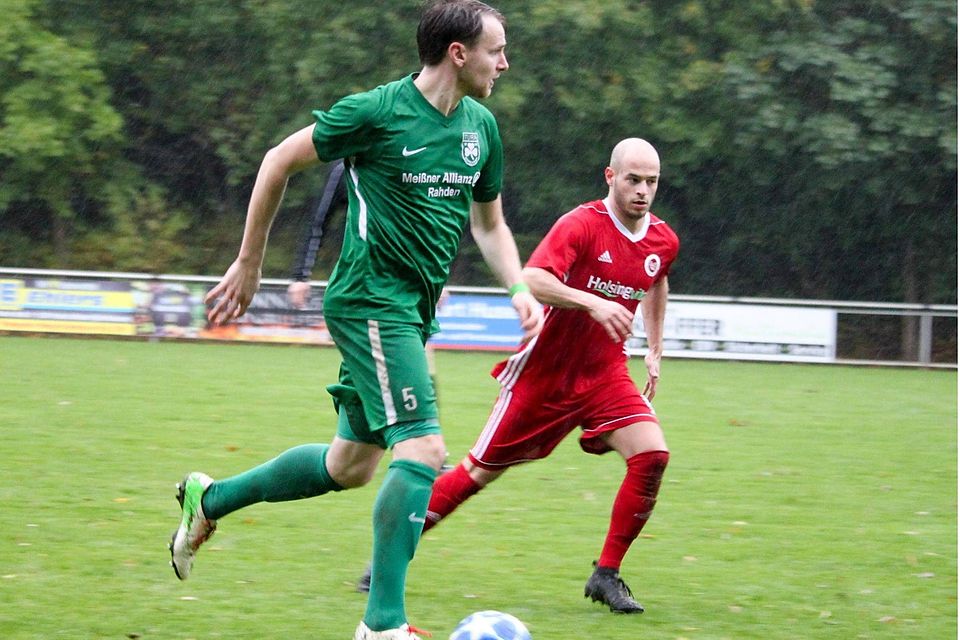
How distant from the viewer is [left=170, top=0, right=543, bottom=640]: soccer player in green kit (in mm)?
4242

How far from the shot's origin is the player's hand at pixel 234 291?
439 cm

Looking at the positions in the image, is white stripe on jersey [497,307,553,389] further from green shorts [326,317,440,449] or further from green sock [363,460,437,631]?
green sock [363,460,437,631]

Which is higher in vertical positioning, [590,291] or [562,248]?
[562,248]

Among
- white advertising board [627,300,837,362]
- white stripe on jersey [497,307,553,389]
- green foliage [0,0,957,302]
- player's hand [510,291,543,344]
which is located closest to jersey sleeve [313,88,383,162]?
player's hand [510,291,543,344]

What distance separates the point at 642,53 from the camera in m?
26.8

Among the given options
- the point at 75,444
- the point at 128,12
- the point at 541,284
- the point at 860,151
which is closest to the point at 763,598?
the point at 541,284

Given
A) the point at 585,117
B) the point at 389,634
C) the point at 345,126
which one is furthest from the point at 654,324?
the point at 585,117

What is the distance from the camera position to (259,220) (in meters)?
4.37

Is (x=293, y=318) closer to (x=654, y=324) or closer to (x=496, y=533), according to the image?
(x=496, y=533)

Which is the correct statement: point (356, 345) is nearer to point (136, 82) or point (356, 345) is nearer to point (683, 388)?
point (683, 388)

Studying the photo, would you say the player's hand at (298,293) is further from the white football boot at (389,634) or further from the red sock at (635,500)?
the white football boot at (389,634)

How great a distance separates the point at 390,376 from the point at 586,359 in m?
1.52

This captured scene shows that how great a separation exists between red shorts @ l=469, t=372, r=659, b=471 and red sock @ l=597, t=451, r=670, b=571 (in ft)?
0.78

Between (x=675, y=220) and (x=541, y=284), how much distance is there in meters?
23.1
